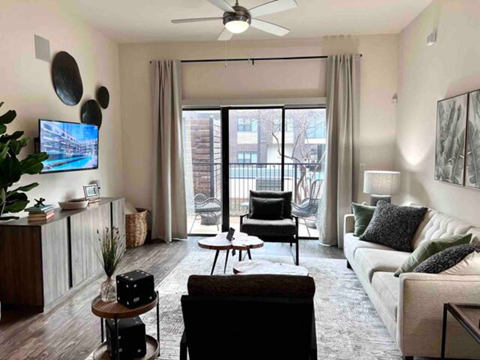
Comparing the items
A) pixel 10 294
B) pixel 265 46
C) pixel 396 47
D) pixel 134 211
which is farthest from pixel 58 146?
pixel 396 47

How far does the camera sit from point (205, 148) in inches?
227

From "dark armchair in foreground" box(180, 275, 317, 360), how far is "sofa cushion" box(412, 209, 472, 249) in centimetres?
196

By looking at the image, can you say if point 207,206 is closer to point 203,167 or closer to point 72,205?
point 203,167

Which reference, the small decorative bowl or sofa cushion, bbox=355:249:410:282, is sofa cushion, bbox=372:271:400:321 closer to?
sofa cushion, bbox=355:249:410:282

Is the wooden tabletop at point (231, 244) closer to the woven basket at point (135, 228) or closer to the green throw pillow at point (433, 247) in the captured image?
the green throw pillow at point (433, 247)

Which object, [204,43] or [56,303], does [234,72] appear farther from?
[56,303]

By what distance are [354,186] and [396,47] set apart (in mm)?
2123

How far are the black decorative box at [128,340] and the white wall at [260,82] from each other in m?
3.69

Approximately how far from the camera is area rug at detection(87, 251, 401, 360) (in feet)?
8.27

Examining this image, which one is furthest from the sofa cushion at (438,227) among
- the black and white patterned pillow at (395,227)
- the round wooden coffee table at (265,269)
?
the round wooden coffee table at (265,269)

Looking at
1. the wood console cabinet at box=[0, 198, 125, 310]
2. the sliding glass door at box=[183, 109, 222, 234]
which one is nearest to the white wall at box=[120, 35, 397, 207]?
the sliding glass door at box=[183, 109, 222, 234]

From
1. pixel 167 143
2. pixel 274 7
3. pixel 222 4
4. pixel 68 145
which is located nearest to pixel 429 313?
pixel 274 7

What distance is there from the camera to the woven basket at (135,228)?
17.0 ft

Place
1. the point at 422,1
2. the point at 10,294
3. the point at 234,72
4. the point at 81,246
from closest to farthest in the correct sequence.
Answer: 1. the point at 10,294
2. the point at 81,246
3. the point at 422,1
4. the point at 234,72
